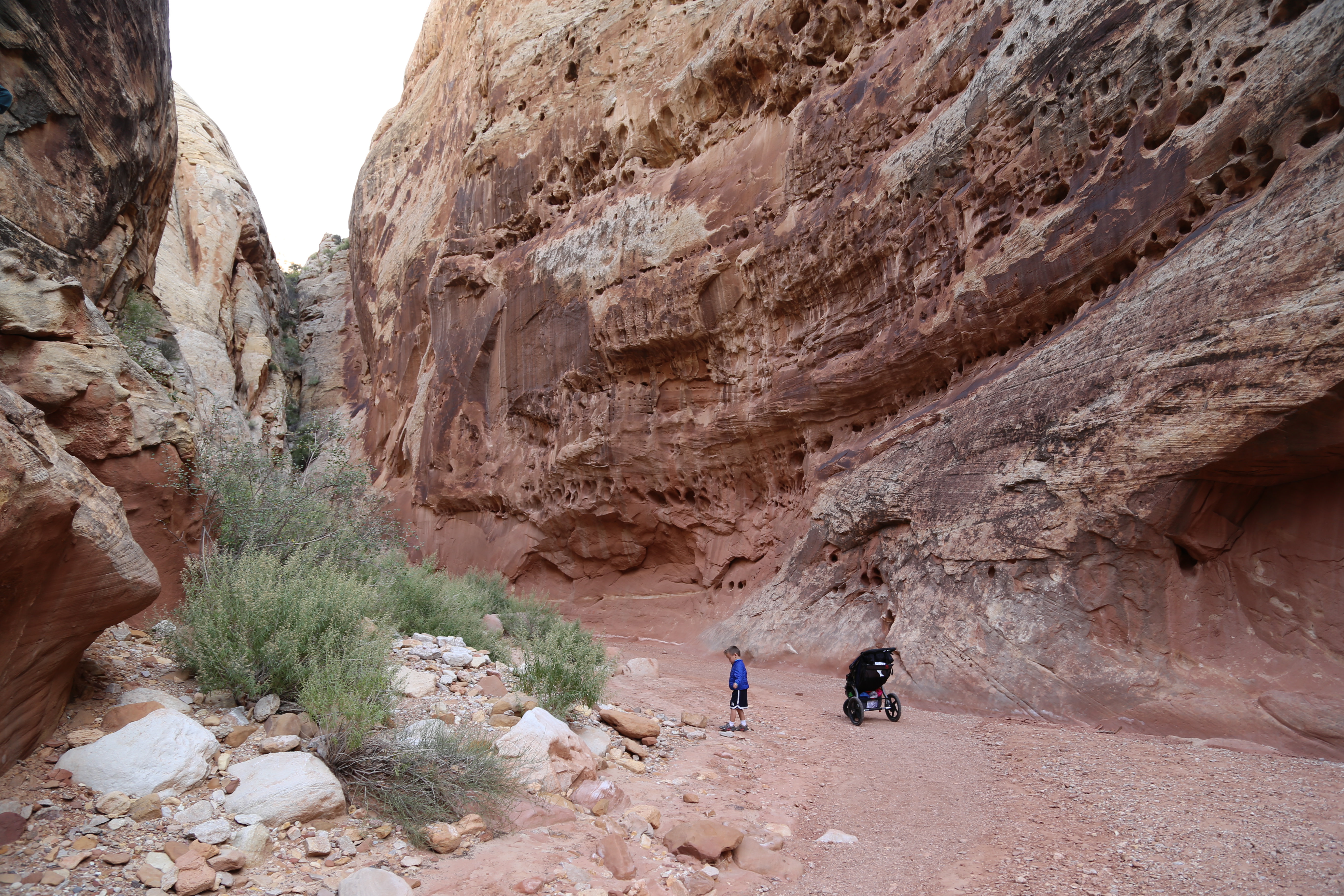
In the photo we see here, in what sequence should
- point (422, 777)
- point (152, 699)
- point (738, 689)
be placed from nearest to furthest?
point (422, 777), point (152, 699), point (738, 689)

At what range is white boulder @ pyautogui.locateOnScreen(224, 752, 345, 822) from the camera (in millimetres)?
3486

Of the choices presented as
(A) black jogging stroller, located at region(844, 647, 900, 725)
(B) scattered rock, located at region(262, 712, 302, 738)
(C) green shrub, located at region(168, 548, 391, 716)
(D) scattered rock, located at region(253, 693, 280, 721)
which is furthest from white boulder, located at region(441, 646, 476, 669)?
(A) black jogging stroller, located at region(844, 647, 900, 725)

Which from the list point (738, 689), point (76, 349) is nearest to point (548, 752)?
point (738, 689)

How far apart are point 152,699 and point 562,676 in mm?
2965

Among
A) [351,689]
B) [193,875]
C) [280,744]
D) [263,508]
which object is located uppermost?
[263,508]

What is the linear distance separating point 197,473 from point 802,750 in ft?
19.9

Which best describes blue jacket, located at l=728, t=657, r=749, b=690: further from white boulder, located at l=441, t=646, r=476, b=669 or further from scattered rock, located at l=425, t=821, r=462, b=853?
scattered rock, located at l=425, t=821, r=462, b=853

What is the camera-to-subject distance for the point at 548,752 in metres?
4.83

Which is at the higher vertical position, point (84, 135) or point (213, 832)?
point (84, 135)

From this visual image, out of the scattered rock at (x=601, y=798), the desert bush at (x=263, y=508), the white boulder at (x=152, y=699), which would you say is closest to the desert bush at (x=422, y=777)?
the scattered rock at (x=601, y=798)

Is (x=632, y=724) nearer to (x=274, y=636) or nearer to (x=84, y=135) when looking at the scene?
(x=274, y=636)

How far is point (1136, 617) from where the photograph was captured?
7129 millimetres

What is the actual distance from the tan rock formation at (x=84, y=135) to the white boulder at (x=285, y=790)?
4288 mm

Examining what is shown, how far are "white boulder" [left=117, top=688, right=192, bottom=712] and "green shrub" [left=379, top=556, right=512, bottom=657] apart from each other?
2.53 meters
